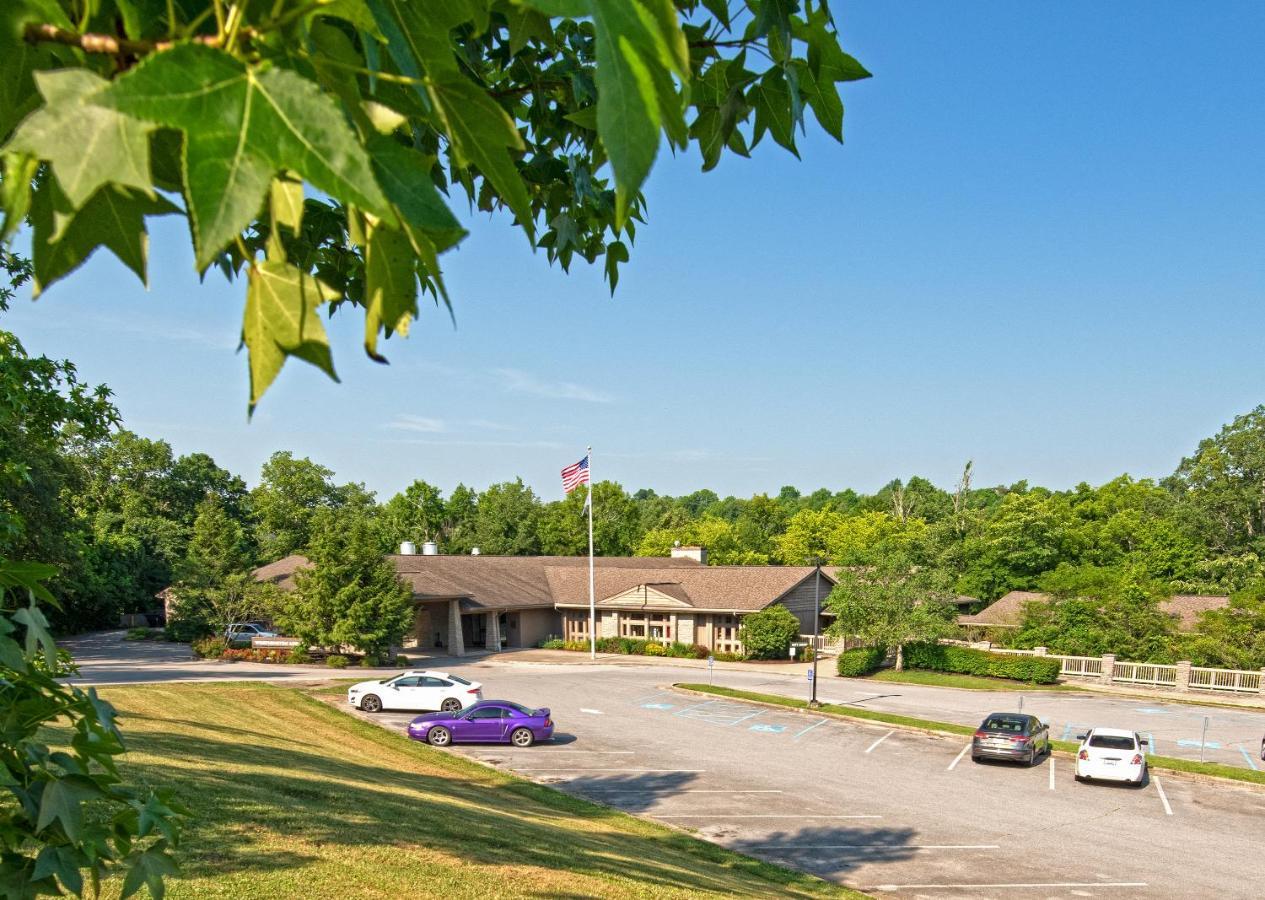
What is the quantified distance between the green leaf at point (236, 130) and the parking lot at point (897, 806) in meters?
17.0

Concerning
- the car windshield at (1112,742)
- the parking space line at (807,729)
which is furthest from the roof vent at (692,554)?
the car windshield at (1112,742)

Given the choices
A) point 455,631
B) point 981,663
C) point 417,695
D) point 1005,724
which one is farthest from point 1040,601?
point 417,695

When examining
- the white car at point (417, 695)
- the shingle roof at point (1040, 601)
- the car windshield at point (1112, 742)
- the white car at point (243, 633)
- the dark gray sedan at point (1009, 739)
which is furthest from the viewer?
the white car at point (243, 633)

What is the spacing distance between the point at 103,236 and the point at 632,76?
2.80 feet

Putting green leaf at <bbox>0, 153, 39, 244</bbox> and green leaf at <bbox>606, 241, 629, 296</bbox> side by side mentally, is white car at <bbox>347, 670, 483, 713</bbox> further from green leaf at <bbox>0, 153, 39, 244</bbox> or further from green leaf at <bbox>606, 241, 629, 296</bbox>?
green leaf at <bbox>0, 153, 39, 244</bbox>

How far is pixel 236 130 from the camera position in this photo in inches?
38.5

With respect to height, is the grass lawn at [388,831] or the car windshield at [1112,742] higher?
the grass lawn at [388,831]

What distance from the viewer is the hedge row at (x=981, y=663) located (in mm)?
41844

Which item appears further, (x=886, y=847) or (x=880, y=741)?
(x=880, y=741)

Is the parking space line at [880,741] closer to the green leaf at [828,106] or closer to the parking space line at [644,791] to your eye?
the parking space line at [644,791]

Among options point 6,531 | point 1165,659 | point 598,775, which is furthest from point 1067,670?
point 6,531

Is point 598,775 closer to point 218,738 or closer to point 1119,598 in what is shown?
point 218,738

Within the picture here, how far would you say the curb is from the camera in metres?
24.0

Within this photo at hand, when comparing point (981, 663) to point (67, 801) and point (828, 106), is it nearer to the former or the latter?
point (828, 106)
